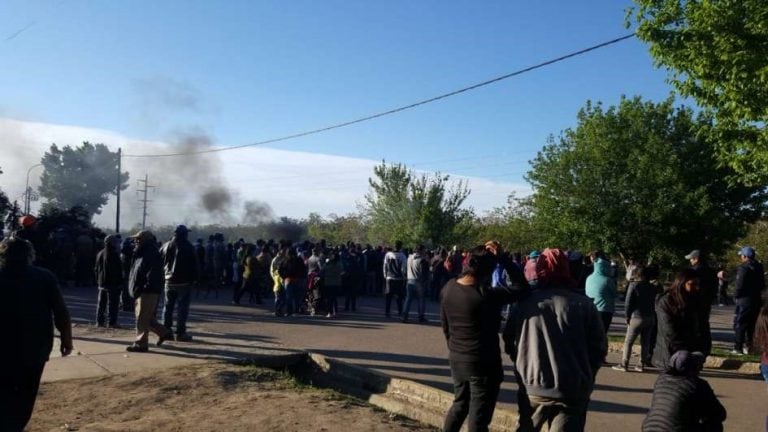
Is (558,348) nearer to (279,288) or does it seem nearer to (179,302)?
Answer: (179,302)

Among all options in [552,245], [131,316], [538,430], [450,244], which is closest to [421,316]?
[131,316]

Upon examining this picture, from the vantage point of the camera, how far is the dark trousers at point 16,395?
475 cm

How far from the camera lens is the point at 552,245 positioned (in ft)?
113

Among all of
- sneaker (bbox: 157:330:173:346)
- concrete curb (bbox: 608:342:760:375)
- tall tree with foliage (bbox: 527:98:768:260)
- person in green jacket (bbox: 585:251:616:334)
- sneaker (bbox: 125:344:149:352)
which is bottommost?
concrete curb (bbox: 608:342:760:375)

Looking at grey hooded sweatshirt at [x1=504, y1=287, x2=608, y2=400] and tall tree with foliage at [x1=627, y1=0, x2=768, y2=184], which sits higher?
tall tree with foliage at [x1=627, y1=0, x2=768, y2=184]

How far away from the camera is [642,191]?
3209 cm

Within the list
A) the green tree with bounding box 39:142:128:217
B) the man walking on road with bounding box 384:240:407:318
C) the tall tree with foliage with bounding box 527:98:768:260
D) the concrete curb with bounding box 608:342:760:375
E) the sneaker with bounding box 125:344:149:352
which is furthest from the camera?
the green tree with bounding box 39:142:128:217

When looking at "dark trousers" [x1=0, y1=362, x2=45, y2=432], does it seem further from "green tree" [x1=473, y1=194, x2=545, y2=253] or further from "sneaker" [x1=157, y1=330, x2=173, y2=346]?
"green tree" [x1=473, y1=194, x2=545, y2=253]

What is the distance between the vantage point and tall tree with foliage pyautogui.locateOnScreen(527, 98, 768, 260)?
3170cm

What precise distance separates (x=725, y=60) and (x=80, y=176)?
240ft

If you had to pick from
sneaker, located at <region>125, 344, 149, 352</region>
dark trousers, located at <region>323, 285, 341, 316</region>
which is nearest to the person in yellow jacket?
dark trousers, located at <region>323, 285, 341, 316</region>

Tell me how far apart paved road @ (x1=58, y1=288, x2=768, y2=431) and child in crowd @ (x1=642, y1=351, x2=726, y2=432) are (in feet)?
9.36

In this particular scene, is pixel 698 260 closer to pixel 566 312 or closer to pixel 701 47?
pixel 701 47

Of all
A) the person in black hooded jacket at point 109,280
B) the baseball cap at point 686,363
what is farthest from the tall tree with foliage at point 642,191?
the baseball cap at point 686,363
